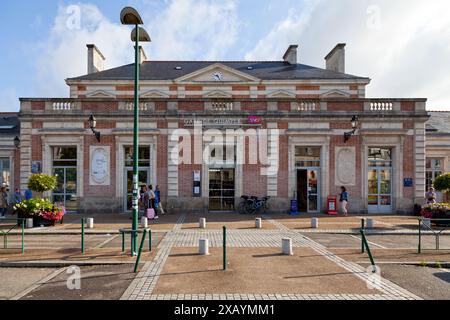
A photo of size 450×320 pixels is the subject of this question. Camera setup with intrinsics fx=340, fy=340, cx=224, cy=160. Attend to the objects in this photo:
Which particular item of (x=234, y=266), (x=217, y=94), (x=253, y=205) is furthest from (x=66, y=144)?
(x=234, y=266)

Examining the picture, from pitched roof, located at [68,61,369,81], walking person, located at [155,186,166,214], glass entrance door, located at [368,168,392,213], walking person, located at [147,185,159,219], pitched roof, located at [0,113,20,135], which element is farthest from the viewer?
pitched roof, located at [68,61,369,81]

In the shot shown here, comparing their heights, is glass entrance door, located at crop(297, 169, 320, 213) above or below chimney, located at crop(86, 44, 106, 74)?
below

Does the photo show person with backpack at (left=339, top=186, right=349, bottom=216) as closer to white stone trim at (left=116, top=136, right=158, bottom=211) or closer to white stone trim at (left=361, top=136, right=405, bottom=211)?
white stone trim at (left=361, top=136, right=405, bottom=211)

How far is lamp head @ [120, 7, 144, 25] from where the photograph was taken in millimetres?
7898

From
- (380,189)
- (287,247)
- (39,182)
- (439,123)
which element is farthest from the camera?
(439,123)

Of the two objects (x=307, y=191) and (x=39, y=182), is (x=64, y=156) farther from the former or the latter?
(x=307, y=191)

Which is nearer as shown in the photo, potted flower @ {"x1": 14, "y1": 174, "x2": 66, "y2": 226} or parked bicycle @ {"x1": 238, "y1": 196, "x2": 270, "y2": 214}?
potted flower @ {"x1": 14, "y1": 174, "x2": 66, "y2": 226}

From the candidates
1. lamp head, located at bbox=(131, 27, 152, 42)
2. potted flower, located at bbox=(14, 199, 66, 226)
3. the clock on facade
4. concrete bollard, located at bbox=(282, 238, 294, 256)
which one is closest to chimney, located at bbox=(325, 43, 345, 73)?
the clock on facade

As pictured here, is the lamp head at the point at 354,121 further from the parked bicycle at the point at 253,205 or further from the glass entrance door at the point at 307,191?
the parked bicycle at the point at 253,205

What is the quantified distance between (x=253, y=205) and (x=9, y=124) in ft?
61.7

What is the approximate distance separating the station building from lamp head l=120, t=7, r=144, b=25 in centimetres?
879

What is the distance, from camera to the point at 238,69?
27031 mm

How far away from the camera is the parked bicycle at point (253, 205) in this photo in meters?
16.8

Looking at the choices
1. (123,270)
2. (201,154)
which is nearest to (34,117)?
(201,154)
